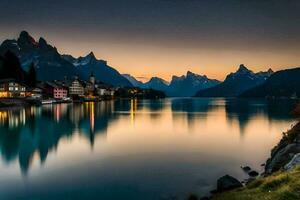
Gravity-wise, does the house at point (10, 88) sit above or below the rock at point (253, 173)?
above

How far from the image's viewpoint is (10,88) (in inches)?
6619

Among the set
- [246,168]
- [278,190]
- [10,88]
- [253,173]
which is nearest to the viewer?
[278,190]

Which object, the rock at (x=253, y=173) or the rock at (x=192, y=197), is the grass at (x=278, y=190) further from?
the rock at (x=253, y=173)

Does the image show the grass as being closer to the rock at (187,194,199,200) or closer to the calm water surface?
the rock at (187,194,199,200)

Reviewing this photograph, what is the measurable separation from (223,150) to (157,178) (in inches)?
783

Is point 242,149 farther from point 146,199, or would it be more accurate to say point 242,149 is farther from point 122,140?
point 146,199

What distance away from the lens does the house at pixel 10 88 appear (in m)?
165

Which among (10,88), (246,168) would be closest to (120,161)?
(246,168)

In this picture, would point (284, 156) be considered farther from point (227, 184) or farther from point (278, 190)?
point (278, 190)

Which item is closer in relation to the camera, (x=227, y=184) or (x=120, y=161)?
(x=227, y=184)

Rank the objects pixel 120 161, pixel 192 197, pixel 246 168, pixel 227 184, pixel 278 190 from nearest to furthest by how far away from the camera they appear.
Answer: pixel 278 190 → pixel 192 197 → pixel 227 184 → pixel 246 168 → pixel 120 161

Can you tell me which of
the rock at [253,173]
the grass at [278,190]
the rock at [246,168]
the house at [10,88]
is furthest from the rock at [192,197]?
the house at [10,88]

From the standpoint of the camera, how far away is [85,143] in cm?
5478

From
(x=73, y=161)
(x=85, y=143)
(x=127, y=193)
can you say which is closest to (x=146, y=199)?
(x=127, y=193)
